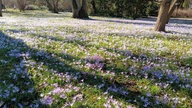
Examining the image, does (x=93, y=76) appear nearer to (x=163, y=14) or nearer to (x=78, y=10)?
(x=163, y=14)

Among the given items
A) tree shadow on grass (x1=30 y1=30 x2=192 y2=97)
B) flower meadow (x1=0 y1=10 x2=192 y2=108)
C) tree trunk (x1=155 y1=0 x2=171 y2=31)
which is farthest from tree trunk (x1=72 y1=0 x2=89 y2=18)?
tree shadow on grass (x1=30 y1=30 x2=192 y2=97)

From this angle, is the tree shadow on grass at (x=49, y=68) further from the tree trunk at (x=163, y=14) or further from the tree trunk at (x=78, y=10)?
the tree trunk at (x=78, y=10)

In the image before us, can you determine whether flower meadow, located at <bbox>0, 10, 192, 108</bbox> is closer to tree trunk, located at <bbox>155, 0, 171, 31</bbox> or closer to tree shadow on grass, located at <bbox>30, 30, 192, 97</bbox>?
tree shadow on grass, located at <bbox>30, 30, 192, 97</bbox>

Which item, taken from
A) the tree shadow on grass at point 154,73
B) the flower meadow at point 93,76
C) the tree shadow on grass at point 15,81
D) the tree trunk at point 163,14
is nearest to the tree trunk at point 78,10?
the tree trunk at point 163,14

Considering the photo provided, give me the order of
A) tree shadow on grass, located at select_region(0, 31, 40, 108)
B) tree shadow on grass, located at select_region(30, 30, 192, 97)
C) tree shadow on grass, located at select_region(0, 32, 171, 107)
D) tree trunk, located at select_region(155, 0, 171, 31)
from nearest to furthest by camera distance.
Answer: tree shadow on grass, located at select_region(0, 31, 40, 108), tree shadow on grass, located at select_region(0, 32, 171, 107), tree shadow on grass, located at select_region(30, 30, 192, 97), tree trunk, located at select_region(155, 0, 171, 31)

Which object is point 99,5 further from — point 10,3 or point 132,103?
point 10,3

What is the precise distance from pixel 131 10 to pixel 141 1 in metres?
2.26

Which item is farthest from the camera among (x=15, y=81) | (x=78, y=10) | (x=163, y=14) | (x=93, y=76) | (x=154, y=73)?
(x=78, y=10)

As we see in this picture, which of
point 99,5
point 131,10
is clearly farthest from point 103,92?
point 99,5

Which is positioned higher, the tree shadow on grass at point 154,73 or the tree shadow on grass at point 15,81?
the tree shadow on grass at point 15,81

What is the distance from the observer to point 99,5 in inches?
1734

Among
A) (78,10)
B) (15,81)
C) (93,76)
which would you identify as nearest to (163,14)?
(93,76)

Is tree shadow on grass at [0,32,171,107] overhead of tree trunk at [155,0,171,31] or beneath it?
beneath

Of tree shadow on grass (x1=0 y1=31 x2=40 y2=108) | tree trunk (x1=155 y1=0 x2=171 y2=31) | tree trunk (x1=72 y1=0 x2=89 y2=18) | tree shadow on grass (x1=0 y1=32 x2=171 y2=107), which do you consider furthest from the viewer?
tree trunk (x1=72 y1=0 x2=89 y2=18)
